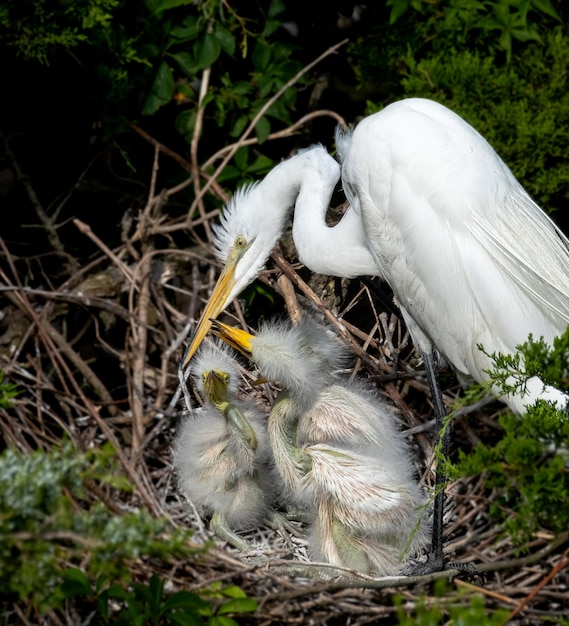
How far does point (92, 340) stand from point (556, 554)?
5.97 feet

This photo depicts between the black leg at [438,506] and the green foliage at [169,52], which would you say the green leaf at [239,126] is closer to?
the green foliage at [169,52]

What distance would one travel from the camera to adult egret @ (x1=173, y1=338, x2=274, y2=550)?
2.37 metres

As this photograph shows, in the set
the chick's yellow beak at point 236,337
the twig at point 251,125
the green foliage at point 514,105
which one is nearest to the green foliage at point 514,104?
the green foliage at point 514,105

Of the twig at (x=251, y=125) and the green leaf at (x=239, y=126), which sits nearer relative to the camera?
the twig at (x=251, y=125)

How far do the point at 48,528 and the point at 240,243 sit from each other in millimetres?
1477

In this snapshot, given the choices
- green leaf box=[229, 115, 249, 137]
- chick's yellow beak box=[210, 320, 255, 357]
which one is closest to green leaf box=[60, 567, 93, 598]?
chick's yellow beak box=[210, 320, 255, 357]

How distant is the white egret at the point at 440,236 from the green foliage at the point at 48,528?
122 cm

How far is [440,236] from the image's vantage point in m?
2.21

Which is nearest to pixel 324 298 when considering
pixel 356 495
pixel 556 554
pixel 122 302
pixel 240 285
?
pixel 240 285

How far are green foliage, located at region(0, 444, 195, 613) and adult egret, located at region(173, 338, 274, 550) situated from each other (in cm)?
115

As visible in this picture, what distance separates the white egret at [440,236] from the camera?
2.20 metres

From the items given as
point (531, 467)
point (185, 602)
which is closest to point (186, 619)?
point (185, 602)

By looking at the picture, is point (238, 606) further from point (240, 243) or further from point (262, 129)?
point (262, 129)

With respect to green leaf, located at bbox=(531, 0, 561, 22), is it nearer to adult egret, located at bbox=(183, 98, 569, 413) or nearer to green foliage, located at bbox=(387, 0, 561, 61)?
green foliage, located at bbox=(387, 0, 561, 61)
